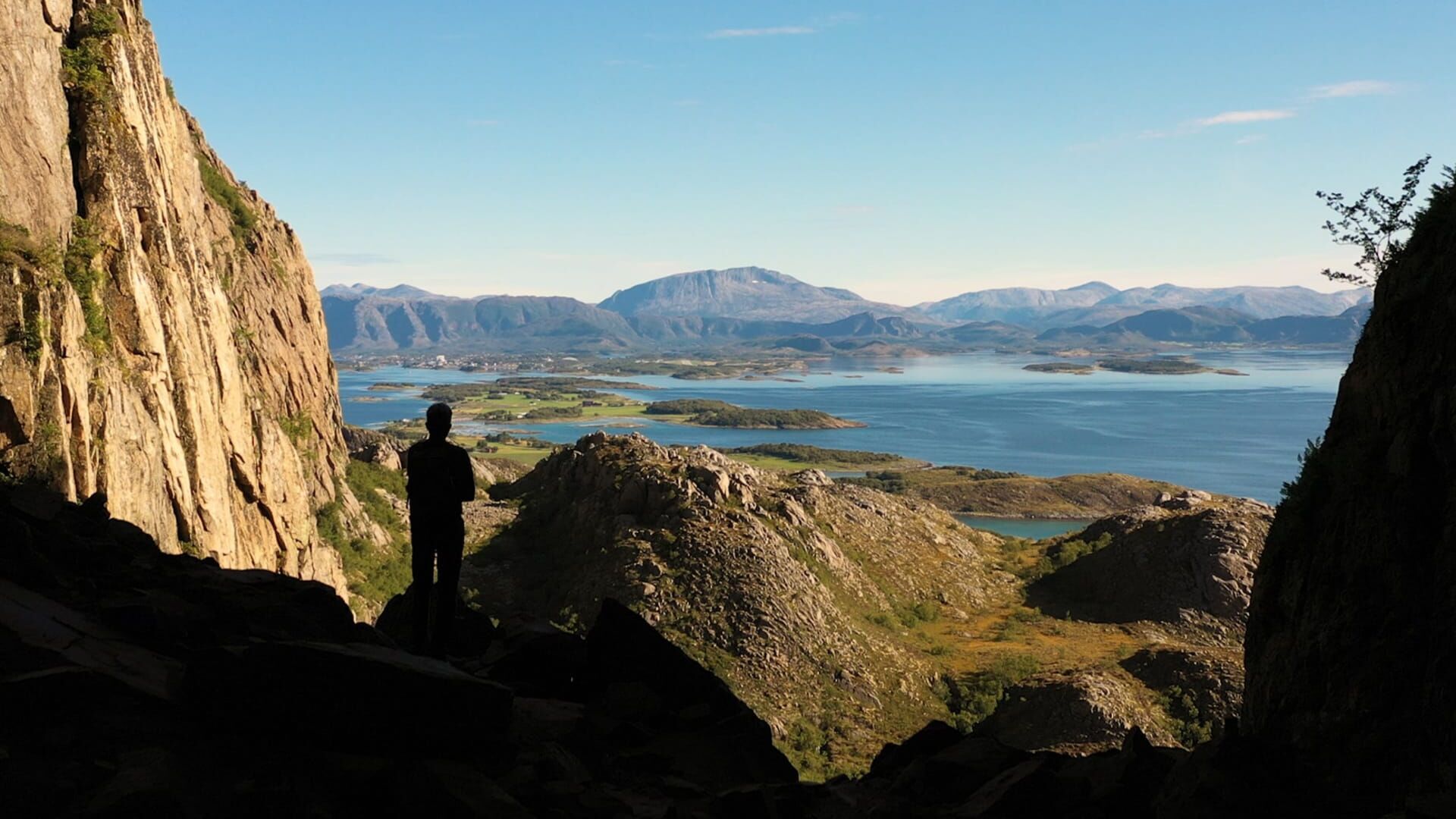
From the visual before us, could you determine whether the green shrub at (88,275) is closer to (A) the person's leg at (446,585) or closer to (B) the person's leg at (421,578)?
(B) the person's leg at (421,578)

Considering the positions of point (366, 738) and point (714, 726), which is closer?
point (366, 738)

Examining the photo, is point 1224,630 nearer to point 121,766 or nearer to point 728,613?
point 728,613

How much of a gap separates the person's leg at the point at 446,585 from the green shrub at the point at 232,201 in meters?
68.0

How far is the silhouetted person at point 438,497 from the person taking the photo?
1367 cm

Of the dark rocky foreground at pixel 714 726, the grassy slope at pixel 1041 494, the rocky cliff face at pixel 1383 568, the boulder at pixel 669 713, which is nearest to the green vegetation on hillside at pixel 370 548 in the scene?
the boulder at pixel 669 713

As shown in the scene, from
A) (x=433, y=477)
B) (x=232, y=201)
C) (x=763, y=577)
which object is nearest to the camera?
(x=433, y=477)

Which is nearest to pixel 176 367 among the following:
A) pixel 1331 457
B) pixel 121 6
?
pixel 121 6

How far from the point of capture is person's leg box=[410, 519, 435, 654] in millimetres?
13984

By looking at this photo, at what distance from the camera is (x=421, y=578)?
47.3ft

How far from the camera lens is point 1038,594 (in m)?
76.2

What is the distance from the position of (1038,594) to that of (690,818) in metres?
70.8

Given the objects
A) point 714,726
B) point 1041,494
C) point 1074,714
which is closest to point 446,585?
point 714,726

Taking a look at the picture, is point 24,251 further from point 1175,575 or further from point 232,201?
point 1175,575

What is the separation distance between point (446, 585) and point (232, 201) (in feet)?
246
